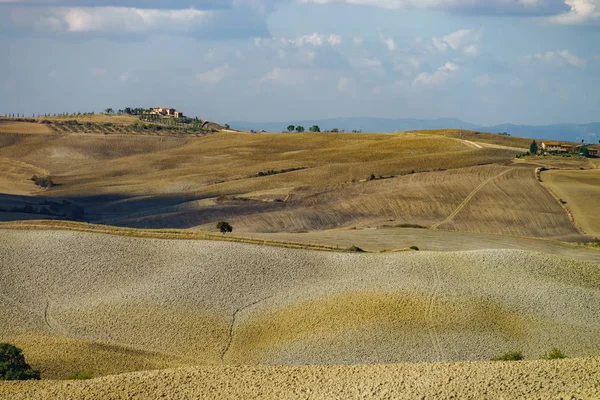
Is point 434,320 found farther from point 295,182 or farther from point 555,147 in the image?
point 555,147

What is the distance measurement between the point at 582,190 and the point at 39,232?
66.7m

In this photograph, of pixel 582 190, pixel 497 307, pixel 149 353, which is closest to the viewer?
pixel 149 353

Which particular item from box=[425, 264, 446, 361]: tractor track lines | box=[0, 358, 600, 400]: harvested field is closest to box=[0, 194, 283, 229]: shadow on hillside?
box=[425, 264, 446, 361]: tractor track lines

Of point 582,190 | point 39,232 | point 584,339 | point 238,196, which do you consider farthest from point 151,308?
point 582,190

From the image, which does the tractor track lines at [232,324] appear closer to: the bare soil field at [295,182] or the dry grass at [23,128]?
the bare soil field at [295,182]

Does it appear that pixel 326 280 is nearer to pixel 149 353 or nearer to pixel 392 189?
pixel 149 353

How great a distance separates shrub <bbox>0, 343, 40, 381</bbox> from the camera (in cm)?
2689

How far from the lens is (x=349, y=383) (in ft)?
70.0

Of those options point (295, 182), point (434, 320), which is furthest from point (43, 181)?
point (434, 320)

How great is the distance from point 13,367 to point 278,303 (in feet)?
49.5

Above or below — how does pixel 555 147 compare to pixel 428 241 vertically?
above

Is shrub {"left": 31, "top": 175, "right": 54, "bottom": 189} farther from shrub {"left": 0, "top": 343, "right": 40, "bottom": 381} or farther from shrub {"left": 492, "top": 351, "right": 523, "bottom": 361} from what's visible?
shrub {"left": 492, "top": 351, "right": 523, "bottom": 361}

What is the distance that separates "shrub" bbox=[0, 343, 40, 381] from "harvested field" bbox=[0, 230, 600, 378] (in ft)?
3.92

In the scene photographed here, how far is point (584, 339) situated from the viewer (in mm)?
38062
